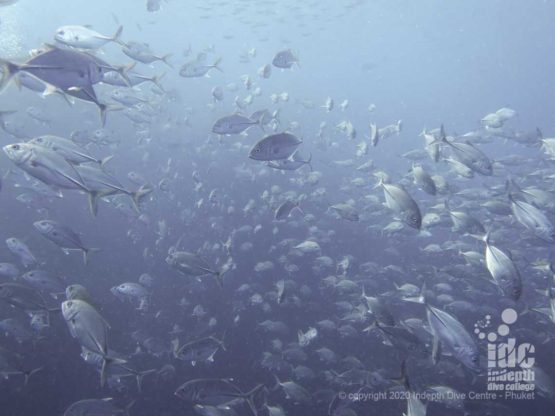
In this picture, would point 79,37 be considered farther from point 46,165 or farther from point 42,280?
point 42,280

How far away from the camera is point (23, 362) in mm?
7562

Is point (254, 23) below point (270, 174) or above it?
above

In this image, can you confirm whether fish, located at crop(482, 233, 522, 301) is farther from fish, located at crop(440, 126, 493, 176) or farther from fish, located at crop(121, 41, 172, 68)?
fish, located at crop(121, 41, 172, 68)

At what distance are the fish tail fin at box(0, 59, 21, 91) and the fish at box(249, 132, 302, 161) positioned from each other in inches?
110

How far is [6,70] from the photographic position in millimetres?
3553

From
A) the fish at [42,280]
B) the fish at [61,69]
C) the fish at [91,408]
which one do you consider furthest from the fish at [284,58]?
the fish at [91,408]

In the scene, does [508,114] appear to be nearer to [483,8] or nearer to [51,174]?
[51,174]

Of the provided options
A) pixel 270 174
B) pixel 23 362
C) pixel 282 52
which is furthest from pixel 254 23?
pixel 23 362

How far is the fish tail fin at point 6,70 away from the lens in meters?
3.55

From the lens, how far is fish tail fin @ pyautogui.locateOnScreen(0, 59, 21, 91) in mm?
3551

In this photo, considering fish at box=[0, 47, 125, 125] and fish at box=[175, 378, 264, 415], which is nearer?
fish at box=[0, 47, 125, 125]

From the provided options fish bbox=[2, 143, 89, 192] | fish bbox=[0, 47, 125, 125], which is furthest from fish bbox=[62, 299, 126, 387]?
fish bbox=[0, 47, 125, 125]

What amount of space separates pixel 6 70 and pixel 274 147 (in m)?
3.14

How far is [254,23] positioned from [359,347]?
57.0m
